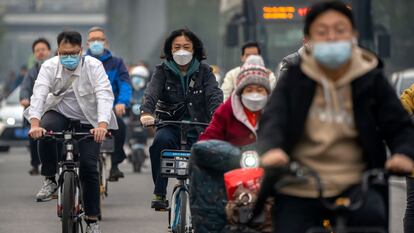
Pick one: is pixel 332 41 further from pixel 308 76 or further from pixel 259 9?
pixel 259 9

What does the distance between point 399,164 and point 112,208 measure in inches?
372

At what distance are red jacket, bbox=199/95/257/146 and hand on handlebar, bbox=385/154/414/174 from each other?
2.31 meters

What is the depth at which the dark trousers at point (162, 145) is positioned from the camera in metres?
11.2

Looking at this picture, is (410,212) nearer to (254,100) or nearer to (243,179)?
(254,100)

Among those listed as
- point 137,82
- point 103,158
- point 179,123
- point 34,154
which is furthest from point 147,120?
point 137,82

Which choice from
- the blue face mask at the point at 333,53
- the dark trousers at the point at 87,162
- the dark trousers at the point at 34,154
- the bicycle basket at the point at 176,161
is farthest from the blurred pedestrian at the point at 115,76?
the blue face mask at the point at 333,53

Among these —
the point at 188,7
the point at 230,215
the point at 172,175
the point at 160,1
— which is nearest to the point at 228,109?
the point at 230,215

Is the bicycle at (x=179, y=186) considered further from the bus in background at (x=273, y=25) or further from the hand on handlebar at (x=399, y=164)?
the bus in background at (x=273, y=25)

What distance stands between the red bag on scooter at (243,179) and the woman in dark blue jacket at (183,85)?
3460mm

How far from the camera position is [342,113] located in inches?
260

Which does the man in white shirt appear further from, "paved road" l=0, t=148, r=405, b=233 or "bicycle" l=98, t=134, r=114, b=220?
"bicycle" l=98, t=134, r=114, b=220

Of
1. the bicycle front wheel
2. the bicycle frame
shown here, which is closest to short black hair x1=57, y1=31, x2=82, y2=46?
the bicycle frame

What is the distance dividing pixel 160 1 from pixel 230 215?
205ft

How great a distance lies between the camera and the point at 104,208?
15703 mm
